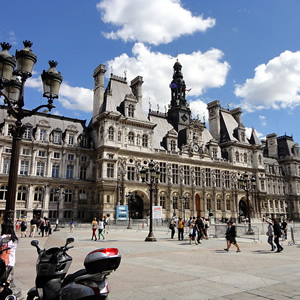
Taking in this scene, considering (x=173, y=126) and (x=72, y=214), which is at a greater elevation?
(x=173, y=126)

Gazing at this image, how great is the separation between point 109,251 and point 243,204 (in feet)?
204

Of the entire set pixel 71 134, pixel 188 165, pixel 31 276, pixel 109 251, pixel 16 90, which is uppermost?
pixel 71 134

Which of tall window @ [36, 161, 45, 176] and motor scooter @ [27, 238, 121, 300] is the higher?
tall window @ [36, 161, 45, 176]

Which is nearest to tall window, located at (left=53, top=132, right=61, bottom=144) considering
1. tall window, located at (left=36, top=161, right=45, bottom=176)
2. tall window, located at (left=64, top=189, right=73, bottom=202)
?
tall window, located at (left=36, top=161, right=45, bottom=176)

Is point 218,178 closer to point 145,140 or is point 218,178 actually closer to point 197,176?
point 197,176

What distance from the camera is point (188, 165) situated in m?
53.8

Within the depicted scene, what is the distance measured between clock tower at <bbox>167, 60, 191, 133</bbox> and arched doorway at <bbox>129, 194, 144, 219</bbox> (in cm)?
1772

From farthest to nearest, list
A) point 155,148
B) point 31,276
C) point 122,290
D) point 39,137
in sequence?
1. point 155,148
2. point 39,137
3. point 31,276
4. point 122,290

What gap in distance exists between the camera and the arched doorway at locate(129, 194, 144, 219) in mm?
47406

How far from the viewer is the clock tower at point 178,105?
59612 mm

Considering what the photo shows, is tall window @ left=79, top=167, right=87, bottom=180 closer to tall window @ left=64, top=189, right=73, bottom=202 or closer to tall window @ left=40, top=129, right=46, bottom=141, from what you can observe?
tall window @ left=64, top=189, right=73, bottom=202

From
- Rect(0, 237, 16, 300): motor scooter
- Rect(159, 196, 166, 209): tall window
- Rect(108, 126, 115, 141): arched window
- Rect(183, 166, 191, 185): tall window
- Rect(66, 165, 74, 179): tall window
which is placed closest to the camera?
Rect(0, 237, 16, 300): motor scooter

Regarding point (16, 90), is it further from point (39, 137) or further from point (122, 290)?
point (39, 137)

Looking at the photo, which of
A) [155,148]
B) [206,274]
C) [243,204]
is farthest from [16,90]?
[243,204]
